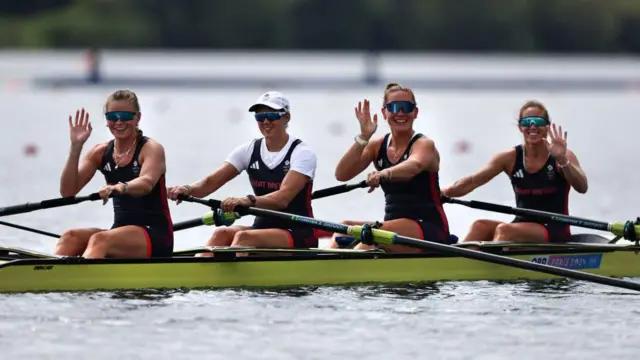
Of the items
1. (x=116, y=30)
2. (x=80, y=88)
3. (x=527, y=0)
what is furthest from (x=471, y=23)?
(x=80, y=88)

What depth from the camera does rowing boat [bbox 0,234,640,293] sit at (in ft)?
42.7

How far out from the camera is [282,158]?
45.4 feet

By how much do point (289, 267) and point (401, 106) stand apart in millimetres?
1922

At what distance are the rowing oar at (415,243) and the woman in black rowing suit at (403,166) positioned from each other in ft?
1.83

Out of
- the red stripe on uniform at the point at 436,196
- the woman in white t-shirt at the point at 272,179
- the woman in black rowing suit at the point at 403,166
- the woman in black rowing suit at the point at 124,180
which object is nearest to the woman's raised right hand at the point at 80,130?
the woman in black rowing suit at the point at 124,180

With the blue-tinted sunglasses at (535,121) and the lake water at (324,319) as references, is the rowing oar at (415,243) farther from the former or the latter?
the blue-tinted sunglasses at (535,121)

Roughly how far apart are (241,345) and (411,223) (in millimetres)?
3330

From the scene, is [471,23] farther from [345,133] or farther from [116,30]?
[345,133]

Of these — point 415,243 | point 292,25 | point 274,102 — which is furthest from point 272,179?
point 292,25

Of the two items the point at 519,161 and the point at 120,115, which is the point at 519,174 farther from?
the point at 120,115

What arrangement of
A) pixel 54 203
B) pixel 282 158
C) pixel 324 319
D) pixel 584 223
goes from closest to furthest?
pixel 324 319, pixel 54 203, pixel 282 158, pixel 584 223

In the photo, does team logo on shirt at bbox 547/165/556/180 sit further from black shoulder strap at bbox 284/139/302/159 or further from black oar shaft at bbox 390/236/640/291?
black shoulder strap at bbox 284/139/302/159

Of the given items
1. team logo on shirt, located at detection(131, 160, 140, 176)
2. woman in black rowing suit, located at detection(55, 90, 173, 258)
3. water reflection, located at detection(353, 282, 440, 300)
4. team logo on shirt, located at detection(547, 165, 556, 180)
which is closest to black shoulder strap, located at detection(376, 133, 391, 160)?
water reflection, located at detection(353, 282, 440, 300)

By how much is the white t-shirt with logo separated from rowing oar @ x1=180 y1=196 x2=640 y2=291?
1.63 ft
